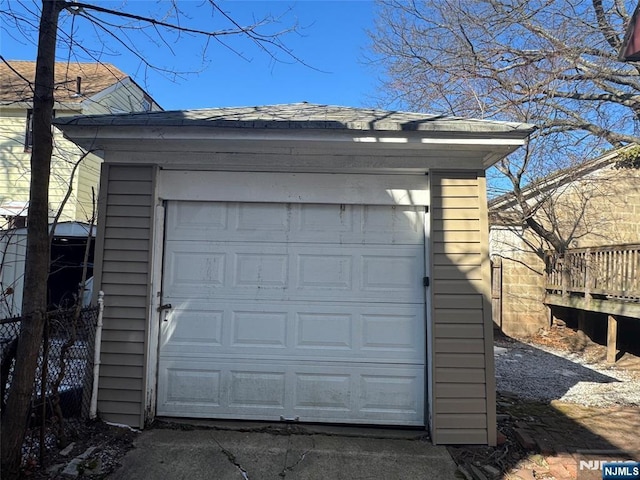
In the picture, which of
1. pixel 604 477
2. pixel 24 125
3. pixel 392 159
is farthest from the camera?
pixel 24 125

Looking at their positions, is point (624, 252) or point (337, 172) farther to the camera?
point (624, 252)

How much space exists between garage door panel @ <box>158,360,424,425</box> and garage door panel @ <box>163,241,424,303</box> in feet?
2.10

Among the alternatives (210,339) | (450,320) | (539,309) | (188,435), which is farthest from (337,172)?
(539,309)

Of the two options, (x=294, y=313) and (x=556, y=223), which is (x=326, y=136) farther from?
(x=556, y=223)

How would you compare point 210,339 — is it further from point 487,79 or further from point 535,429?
point 487,79

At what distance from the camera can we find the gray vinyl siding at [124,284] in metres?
3.72

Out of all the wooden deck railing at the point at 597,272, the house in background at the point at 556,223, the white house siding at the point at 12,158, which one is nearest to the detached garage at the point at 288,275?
the wooden deck railing at the point at 597,272

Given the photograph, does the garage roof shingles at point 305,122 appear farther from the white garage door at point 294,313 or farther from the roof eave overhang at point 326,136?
the white garage door at point 294,313

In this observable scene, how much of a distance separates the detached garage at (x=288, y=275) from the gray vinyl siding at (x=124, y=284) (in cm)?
1

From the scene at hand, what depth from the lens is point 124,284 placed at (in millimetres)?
3826

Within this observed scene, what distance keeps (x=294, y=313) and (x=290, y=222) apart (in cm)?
85

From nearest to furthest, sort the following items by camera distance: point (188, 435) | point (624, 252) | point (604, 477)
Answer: point (604, 477), point (188, 435), point (624, 252)

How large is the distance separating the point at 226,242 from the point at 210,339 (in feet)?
2.98

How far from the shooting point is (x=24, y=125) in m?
10.7
